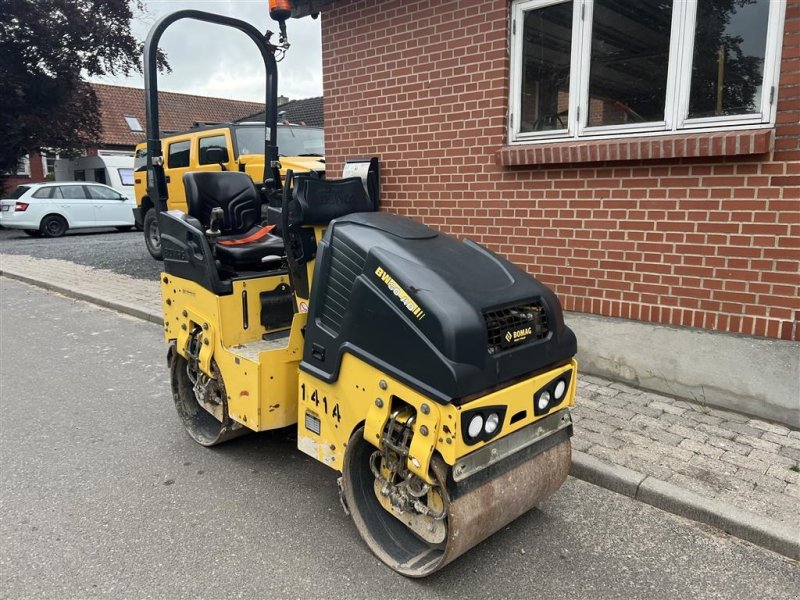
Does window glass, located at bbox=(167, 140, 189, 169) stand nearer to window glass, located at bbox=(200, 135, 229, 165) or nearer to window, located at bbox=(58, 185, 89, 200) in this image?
window glass, located at bbox=(200, 135, 229, 165)

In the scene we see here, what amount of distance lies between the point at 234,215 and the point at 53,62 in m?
20.6

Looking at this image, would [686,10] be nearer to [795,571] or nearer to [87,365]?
[795,571]

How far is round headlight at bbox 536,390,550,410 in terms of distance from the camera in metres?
2.58

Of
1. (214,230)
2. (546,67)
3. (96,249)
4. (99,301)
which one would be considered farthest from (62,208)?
(546,67)

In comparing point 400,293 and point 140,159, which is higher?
point 140,159

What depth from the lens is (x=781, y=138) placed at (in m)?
3.69

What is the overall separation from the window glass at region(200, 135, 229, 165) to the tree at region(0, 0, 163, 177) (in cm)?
1364

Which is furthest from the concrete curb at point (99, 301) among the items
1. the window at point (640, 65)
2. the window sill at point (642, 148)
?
the window at point (640, 65)

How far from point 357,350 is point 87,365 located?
13.5ft

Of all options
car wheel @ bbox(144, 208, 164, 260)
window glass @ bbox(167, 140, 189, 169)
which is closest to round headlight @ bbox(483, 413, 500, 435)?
window glass @ bbox(167, 140, 189, 169)

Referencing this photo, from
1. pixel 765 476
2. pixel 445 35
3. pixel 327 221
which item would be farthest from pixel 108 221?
pixel 765 476

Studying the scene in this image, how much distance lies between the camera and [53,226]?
17656 mm

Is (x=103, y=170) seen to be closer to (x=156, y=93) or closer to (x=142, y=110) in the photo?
(x=142, y=110)

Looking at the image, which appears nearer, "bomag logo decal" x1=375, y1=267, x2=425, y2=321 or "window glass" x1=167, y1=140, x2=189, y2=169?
"bomag logo decal" x1=375, y1=267, x2=425, y2=321
